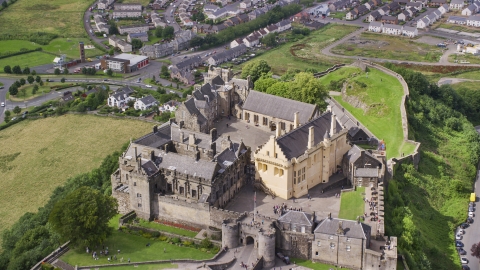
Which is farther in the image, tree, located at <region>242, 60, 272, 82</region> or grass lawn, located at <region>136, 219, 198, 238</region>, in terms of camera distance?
tree, located at <region>242, 60, 272, 82</region>

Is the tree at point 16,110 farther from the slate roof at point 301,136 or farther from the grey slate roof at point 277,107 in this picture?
the slate roof at point 301,136

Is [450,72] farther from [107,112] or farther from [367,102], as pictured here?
[107,112]

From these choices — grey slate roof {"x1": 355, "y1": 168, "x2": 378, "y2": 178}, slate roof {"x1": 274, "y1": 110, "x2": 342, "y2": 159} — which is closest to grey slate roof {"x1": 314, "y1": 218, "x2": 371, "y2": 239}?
slate roof {"x1": 274, "y1": 110, "x2": 342, "y2": 159}

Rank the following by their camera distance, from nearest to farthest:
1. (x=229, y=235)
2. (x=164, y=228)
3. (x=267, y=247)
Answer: (x=267, y=247), (x=229, y=235), (x=164, y=228)

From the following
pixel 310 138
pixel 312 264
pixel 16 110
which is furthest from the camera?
pixel 16 110

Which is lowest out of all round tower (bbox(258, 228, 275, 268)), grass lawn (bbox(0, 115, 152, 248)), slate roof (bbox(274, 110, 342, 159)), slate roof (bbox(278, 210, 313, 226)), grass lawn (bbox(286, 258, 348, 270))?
grass lawn (bbox(0, 115, 152, 248))

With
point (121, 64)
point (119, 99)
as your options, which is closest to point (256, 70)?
point (119, 99)

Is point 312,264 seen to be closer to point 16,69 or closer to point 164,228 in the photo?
point 164,228

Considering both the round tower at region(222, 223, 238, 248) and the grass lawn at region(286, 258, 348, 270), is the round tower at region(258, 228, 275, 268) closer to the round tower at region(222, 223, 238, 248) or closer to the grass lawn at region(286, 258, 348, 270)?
the grass lawn at region(286, 258, 348, 270)
